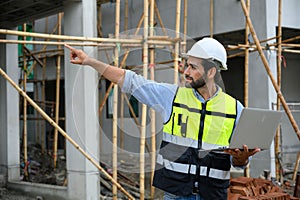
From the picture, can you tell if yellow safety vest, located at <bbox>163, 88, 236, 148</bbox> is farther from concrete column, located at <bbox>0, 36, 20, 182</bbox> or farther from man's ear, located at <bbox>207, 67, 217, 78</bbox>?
concrete column, located at <bbox>0, 36, 20, 182</bbox>

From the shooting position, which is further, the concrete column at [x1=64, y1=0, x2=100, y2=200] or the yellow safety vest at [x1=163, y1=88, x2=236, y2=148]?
the concrete column at [x1=64, y1=0, x2=100, y2=200]

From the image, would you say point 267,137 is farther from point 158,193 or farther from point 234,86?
point 234,86

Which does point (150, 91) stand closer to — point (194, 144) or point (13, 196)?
point (194, 144)

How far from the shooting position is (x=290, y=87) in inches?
416

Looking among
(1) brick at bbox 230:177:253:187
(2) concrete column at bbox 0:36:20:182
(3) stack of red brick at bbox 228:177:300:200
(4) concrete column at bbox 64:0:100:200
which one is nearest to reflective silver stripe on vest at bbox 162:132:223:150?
(3) stack of red brick at bbox 228:177:300:200

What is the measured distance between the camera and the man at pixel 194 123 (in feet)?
8.59

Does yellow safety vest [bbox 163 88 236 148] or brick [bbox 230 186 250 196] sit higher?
yellow safety vest [bbox 163 88 236 148]

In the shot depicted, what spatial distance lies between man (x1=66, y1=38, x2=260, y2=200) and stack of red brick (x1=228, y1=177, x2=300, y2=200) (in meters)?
2.37

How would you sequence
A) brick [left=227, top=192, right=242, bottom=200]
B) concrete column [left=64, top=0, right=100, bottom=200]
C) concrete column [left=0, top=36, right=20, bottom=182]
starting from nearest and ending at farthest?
brick [left=227, top=192, right=242, bottom=200] → concrete column [left=64, top=0, right=100, bottom=200] → concrete column [left=0, top=36, right=20, bottom=182]

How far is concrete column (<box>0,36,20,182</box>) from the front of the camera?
818 cm

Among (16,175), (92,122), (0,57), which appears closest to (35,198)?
(16,175)

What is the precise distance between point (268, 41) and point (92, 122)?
356 cm

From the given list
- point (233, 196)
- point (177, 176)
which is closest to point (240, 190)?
point (233, 196)

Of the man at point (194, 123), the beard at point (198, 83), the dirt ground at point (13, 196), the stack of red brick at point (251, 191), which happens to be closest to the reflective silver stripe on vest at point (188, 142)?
the man at point (194, 123)
